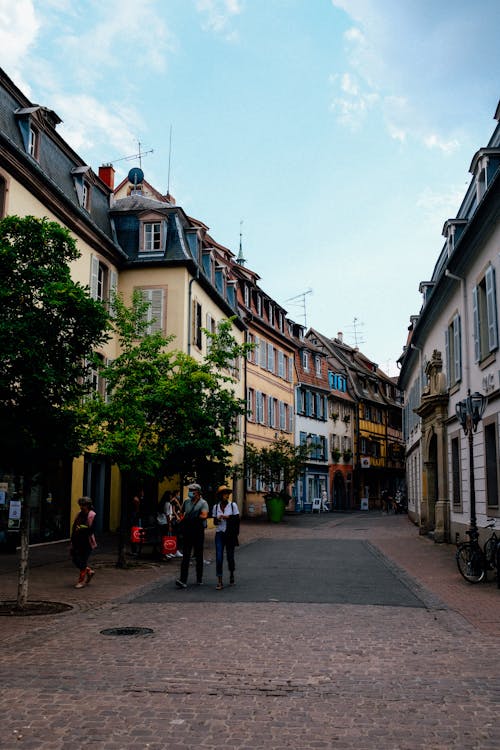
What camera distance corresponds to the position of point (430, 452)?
26.3 meters

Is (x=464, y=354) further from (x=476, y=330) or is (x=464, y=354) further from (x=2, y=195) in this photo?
(x=2, y=195)

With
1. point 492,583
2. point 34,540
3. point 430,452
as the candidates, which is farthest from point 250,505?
point 492,583

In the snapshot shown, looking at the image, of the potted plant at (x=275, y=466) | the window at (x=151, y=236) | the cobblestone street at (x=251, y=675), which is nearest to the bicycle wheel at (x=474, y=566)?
the cobblestone street at (x=251, y=675)

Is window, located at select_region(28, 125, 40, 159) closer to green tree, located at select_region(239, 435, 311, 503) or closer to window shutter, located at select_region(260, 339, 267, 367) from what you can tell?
green tree, located at select_region(239, 435, 311, 503)

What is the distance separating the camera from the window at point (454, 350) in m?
21.2

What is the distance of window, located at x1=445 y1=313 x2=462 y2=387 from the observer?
21.2m

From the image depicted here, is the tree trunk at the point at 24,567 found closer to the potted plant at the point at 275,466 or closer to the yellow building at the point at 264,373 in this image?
the potted plant at the point at 275,466

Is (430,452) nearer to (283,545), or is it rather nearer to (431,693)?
(283,545)

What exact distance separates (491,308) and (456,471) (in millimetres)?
6849

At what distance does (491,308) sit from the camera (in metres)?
17.3

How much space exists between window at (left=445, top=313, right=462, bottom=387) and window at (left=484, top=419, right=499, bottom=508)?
3.53m

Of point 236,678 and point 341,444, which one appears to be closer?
point 236,678

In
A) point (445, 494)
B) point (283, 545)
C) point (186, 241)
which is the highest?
point (186, 241)

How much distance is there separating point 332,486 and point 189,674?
52366 millimetres
